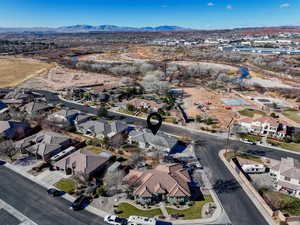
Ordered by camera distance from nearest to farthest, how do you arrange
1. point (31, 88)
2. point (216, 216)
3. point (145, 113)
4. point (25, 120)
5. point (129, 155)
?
point (216, 216)
point (129, 155)
point (25, 120)
point (145, 113)
point (31, 88)

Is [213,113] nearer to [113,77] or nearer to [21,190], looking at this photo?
[21,190]

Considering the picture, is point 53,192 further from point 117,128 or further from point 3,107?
point 3,107

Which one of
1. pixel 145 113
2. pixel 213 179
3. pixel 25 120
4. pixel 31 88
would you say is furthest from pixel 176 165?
pixel 31 88

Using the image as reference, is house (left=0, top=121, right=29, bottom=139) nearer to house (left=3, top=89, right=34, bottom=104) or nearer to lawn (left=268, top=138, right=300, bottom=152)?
house (left=3, top=89, right=34, bottom=104)

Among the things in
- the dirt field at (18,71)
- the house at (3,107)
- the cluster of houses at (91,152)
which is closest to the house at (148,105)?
the cluster of houses at (91,152)

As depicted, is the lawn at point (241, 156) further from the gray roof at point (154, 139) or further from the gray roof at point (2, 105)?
the gray roof at point (2, 105)

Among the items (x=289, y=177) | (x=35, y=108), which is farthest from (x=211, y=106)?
(x=35, y=108)
